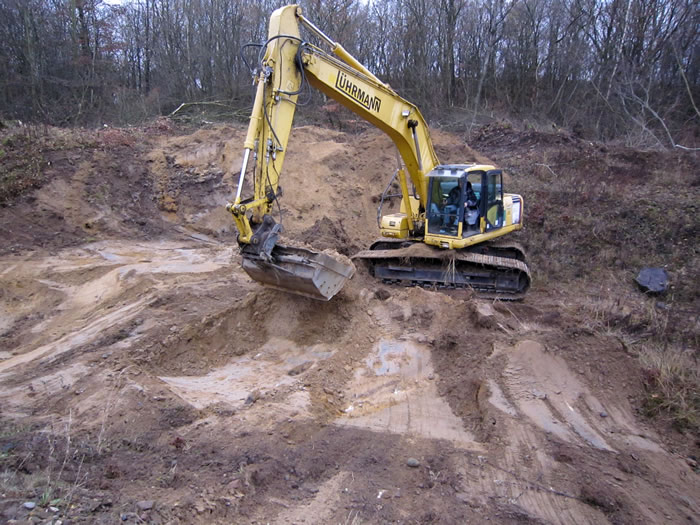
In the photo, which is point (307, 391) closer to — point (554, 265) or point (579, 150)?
point (554, 265)

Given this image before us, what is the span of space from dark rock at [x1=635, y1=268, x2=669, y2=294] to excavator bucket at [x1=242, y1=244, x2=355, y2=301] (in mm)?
6767

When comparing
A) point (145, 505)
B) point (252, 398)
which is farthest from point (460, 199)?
point (145, 505)

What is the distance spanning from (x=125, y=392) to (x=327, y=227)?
7.89 meters

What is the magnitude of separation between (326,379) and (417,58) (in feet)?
69.5

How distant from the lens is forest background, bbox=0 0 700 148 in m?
19.3

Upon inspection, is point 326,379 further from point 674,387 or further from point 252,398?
point 674,387

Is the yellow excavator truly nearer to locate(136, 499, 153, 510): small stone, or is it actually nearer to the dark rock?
the dark rock

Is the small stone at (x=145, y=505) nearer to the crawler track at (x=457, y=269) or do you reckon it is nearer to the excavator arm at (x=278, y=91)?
the excavator arm at (x=278, y=91)

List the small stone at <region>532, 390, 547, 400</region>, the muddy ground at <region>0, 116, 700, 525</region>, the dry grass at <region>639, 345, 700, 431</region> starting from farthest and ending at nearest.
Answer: the small stone at <region>532, 390, 547, 400</region> < the dry grass at <region>639, 345, 700, 431</region> < the muddy ground at <region>0, 116, 700, 525</region>

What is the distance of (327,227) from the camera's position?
12.6m

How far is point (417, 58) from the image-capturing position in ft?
78.5

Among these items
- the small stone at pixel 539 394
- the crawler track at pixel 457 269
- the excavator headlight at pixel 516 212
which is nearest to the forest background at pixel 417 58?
→ the excavator headlight at pixel 516 212

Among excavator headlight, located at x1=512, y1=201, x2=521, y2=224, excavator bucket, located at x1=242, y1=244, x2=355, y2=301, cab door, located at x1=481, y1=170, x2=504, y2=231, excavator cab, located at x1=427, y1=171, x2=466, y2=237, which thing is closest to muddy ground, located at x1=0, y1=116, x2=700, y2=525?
excavator bucket, located at x1=242, y1=244, x2=355, y2=301

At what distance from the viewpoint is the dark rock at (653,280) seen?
33.2 feet
